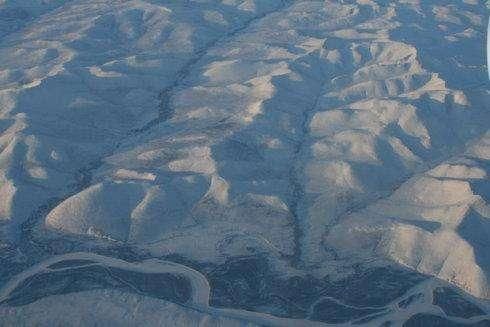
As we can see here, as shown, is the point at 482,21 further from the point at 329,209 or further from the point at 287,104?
the point at 329,209

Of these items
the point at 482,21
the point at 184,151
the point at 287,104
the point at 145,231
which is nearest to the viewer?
the point at 145,231

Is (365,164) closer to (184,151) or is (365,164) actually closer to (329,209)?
(329,209)

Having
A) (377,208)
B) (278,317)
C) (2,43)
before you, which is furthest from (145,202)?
(2,43)

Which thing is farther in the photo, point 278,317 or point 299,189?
point 299,189

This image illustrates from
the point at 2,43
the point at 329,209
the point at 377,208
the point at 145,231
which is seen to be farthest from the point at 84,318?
the point at 2,43

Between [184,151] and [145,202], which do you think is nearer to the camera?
[145,202]

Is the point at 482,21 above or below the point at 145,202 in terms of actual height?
below

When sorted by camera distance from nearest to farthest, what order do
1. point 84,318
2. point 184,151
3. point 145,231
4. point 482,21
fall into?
point 84,318, point 145,231, point 184,151, point 482,21
